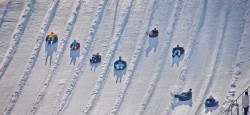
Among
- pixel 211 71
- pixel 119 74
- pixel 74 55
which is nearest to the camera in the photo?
pixel 211 71

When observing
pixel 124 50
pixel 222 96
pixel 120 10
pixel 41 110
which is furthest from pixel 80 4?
pixel 222 96

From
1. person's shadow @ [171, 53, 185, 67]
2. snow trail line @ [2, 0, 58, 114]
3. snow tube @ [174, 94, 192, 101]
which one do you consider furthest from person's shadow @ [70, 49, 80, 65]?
snow tube @ [174, 94, 192, 101]

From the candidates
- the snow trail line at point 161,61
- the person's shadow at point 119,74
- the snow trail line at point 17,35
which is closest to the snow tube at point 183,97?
the snow trail line at point 161,61

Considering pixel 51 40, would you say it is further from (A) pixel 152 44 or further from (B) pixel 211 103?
(B) pixel 211 103

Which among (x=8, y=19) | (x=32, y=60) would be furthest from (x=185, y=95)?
(x=8, y=19)

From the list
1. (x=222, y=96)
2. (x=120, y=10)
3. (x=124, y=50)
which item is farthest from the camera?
(x=120, y=10)

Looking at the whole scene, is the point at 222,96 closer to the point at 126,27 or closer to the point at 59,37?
the point at 126,27

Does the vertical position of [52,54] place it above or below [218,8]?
below
